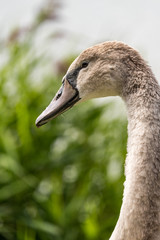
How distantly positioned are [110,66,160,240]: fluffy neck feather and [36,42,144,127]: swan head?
0.15 metres

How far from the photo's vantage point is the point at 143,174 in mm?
2188

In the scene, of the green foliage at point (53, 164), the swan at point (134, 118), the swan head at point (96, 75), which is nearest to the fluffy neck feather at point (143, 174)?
the swan at point (134, 118)

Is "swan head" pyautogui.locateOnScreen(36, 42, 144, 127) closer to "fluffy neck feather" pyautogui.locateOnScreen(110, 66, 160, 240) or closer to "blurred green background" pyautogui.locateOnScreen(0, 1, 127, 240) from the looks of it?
"fluffy neck feather" pyautogui.locateOnScreen(110, 66, 160, 240)

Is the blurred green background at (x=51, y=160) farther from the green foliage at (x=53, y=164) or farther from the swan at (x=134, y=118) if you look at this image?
the swan at (x=134, y=118)

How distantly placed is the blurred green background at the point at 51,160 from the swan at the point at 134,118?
105 inches

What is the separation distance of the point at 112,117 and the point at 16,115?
102 cm

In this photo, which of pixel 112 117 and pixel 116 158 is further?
pixel 112 117

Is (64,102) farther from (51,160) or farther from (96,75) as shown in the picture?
(51,160)

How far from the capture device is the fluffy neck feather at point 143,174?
2176 millimetres

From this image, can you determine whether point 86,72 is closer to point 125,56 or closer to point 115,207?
point 125,56

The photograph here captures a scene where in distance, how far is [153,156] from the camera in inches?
85.8

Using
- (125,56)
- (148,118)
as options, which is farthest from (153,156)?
(125,56)

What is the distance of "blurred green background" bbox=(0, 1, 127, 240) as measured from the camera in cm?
517

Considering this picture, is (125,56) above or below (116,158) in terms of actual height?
above
